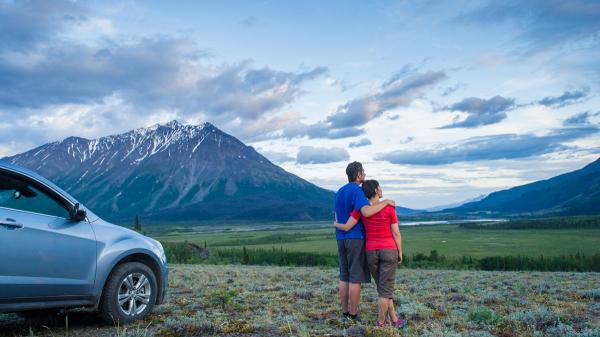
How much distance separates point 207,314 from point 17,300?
11.1 feet

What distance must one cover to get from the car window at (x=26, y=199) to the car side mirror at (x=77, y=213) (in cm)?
11

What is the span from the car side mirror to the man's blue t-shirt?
3815mm

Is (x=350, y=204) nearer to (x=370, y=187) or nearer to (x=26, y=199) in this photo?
(x=370, y=187)

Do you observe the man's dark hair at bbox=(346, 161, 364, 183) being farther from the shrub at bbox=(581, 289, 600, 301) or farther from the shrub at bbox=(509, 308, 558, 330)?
the shrub at bbox=(581, 289, 600, 301)

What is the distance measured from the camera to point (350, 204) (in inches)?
314

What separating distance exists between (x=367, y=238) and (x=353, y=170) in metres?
1.11

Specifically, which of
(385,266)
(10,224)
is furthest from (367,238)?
(10,224)

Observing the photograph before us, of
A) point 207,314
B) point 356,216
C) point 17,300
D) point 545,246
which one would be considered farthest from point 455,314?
point 545,246

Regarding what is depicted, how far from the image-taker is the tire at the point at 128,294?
24.9 ft

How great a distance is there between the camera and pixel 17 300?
660 centimetres

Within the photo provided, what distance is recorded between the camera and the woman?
25.2 feet

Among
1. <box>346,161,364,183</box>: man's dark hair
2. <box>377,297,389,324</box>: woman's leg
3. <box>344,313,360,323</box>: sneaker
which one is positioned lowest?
<box>344,313,360,323</box>: sneaker

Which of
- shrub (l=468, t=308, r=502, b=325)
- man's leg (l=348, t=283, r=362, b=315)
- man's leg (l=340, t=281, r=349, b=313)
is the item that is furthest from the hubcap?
shrub (l=468, t=308, r=502, b=325)

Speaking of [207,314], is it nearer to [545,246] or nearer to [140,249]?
[140,249]
